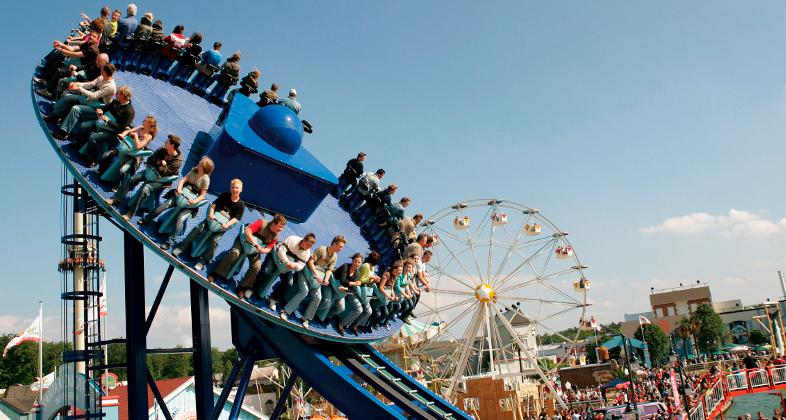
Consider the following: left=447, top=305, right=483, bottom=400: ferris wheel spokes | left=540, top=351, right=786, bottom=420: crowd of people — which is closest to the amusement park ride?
left=540, top=351, right=786, bottom=420: crowd of people

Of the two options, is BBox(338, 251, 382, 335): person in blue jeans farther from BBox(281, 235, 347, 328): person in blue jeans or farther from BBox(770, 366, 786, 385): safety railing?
BBox(770, 366, 786, 385): safety railing

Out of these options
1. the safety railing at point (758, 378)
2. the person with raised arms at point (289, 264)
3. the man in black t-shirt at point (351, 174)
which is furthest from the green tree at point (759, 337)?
the person with raised arms at point (289, 264)

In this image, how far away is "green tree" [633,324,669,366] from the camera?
8425 centimetres

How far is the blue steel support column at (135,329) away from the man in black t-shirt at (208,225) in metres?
2.40

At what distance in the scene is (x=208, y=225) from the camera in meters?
7.73

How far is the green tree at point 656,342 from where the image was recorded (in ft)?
276

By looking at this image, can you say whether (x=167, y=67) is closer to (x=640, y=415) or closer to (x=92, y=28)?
(x=92, y=28)

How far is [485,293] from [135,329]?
78.6 feet

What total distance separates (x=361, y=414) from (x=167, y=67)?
23.6ft

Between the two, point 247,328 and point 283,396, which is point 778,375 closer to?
point 283,396

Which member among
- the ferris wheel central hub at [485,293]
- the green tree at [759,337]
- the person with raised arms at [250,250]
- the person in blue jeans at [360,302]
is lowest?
the green tree at [759,337]

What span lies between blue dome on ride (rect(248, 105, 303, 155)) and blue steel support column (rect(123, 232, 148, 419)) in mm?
2564

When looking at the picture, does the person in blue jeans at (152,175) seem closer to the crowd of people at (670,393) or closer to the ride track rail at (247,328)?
the ride track rail at (247,328)

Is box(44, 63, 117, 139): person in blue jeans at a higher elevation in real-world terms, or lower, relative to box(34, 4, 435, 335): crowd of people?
higher
